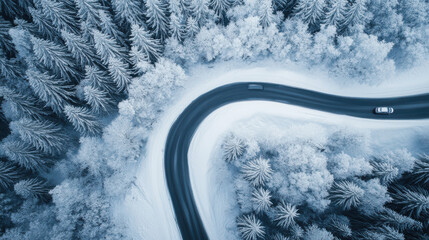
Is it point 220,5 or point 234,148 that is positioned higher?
point 220,5

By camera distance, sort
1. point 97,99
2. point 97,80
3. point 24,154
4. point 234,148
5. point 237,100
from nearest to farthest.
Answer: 1. point 24,154
2. point 234,148
3. point 97,99
4. point 97,80
5. point 237,100

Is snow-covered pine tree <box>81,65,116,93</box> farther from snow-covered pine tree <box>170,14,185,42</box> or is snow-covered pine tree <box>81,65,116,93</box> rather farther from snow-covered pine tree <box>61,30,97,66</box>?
snow-covered pine tree <box>170,14,185,42</box>

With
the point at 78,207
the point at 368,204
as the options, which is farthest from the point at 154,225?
the point at 368,204

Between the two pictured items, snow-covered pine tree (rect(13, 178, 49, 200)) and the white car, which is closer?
snow-covered pine tree (rect(13, 178, 49, 200))

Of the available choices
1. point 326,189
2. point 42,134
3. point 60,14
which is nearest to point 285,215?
point 326,189

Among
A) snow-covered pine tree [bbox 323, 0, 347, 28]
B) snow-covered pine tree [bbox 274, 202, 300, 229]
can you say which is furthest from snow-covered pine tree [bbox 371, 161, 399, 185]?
snow-covered pine tree [bbox 323, 0, 347, 28]

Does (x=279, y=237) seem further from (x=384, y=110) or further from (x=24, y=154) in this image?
(x=24, y=154)
